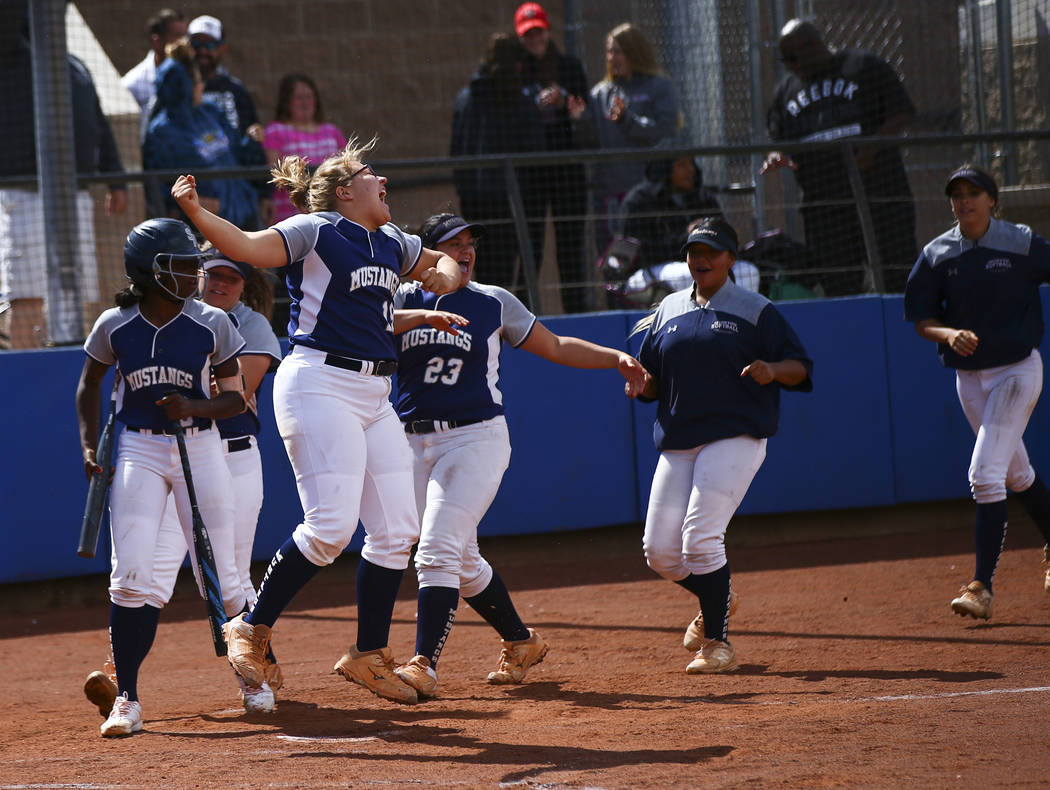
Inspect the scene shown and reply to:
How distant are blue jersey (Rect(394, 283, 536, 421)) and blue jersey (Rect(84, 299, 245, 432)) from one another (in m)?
0.81

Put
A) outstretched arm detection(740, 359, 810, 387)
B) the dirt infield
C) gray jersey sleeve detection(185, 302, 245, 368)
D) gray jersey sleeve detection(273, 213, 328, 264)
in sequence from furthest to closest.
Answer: outstretched arm detection(740, 359, 810, 387) < gray jersey sleeve detection(185, 302, 245, 368) < gray jersey sleeve detection(273, 213, 328, 264) < the dirt infield

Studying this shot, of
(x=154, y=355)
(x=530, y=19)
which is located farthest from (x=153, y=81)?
(x=154, y=355)

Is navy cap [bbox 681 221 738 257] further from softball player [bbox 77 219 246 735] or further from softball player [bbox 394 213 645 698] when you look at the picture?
Answer: softball player [bbox 77 219 246 735]

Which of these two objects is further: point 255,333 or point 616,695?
point 255,333

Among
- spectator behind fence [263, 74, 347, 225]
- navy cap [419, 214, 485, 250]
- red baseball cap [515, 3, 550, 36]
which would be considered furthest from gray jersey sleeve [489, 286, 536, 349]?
red baseball cap [515, 3, 550, 36]

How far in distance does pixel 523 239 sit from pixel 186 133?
2.49 metres

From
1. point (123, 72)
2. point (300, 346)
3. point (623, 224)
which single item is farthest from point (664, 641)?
point (123, 72)

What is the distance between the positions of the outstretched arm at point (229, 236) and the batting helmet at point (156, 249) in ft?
1.48

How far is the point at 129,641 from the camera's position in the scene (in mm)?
5180

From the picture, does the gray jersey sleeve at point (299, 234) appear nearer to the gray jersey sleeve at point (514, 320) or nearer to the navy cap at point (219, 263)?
the gray jersey sleeve at point (514, 320)

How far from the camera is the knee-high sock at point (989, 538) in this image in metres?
6.86

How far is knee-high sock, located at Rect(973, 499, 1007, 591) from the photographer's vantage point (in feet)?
22.5

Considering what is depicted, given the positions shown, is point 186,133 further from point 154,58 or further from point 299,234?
point 299,234

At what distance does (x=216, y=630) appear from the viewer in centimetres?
528
